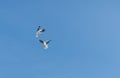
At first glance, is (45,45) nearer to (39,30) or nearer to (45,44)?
(45,44)

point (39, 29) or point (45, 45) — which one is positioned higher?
point (39, 29)

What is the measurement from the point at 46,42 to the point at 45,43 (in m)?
0.87

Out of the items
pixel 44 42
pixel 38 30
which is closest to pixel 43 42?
pixel 44 42

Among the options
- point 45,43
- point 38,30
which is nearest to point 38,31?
point 38,30

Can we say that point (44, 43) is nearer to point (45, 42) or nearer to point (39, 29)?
point (45, 42)

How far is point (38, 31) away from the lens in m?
90.8

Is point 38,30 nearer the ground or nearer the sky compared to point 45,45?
nearer the sky

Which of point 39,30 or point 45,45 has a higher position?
point 39,30

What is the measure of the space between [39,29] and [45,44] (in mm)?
7380

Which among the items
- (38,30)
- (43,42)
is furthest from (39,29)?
(43,42)

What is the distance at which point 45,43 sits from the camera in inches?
3607

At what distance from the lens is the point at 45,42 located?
304 feet

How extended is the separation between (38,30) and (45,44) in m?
7.10

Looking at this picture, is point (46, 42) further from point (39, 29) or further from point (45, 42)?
point (39, 29)
